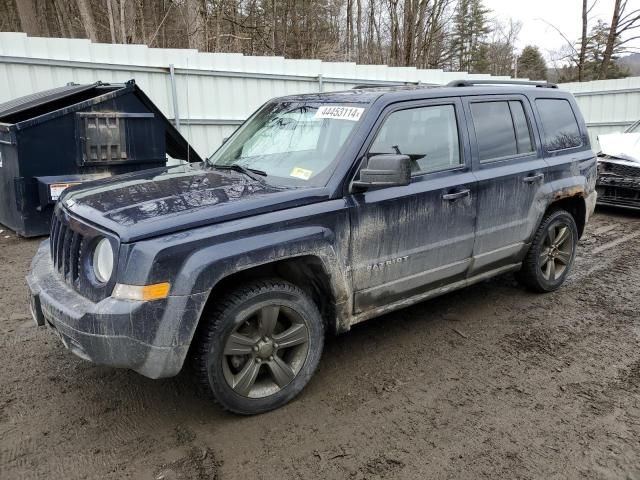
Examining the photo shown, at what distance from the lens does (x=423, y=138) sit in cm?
368

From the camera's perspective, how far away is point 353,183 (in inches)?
125

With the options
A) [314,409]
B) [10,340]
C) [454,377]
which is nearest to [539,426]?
[454,377]

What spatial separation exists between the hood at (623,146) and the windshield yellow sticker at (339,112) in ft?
22.9

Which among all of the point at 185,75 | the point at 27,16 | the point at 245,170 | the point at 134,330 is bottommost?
the point at 134,330

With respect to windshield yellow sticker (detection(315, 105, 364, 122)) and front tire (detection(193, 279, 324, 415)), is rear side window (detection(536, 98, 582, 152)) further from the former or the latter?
front tire (detection(193, 279, 324, 415))

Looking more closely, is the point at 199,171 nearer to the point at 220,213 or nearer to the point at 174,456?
the point at 220,213

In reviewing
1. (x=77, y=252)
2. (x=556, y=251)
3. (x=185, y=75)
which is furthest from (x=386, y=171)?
(x=185, y=75)

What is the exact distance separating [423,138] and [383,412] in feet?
6.29

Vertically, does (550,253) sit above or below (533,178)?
below

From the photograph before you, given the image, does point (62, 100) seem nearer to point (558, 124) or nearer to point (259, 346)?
point (259, 346)

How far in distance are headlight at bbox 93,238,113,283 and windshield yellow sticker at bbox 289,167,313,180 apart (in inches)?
48.6

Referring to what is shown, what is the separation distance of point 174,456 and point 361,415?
106 cm

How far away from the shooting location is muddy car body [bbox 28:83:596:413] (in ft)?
8.36

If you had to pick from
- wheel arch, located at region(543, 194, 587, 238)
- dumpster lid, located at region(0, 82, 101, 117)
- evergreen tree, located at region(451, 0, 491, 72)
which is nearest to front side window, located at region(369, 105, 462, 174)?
wheel arch, located at region(543, 194, 587, 238)
